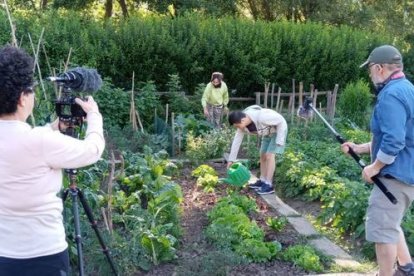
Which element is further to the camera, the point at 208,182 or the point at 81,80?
the point at 208,182

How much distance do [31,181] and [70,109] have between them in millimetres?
900

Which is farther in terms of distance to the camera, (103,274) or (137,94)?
(137,94)

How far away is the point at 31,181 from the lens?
2496 millimetres

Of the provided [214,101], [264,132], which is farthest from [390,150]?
[214,101]

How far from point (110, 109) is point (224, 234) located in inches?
253

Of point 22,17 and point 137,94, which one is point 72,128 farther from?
point 22,17

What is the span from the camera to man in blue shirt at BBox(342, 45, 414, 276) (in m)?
3.90

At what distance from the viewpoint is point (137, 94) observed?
39.7ft

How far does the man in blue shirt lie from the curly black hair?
8.01 ft

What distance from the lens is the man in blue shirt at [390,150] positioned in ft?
12.8

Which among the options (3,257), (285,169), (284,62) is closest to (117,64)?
(284,62)

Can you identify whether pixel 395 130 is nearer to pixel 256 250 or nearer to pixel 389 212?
pixel 389 212

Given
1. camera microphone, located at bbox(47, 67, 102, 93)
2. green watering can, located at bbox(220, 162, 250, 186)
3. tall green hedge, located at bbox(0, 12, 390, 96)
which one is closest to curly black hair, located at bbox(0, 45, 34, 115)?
camera microphone, located at bbox(47, 67, 102, 93)

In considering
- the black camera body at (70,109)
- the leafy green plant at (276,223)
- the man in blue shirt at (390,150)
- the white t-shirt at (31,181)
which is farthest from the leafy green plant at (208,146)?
the white t-shirt at (31,181)
